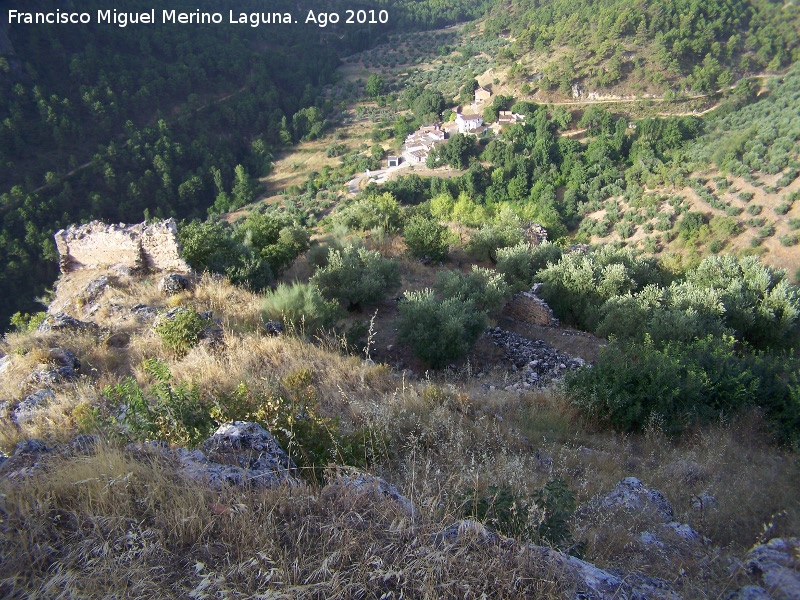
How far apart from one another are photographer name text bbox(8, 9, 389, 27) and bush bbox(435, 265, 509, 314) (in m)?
42.9

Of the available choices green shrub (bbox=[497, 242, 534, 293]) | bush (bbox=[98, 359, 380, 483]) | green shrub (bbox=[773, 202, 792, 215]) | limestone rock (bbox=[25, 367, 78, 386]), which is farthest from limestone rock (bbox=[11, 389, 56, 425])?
green shrub (bbox=[773, 202, 792, 215])

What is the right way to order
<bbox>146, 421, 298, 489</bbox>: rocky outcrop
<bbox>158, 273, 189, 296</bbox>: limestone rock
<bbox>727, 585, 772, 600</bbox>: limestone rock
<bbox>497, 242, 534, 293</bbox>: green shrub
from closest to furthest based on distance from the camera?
1. <bbox>727, 585, 772, 600</bbox>: limestone rock
2. <bbox>146, 421, 298, 489</bbox>: rocky outcrop
3. <bbox>158, 273, 189, 296</bbox>: limestone rock
4. <bbox>497, 242, 534, 293</bbox>: green shrub

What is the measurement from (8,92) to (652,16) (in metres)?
49.8

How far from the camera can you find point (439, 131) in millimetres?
40719

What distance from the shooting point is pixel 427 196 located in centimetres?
3262

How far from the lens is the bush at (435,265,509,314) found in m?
9.73

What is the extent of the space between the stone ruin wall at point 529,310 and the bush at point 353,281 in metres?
2.87

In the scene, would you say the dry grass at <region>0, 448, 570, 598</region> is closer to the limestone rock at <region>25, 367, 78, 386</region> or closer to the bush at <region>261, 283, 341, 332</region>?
the limestone rock at <region>25, 367, 78, 386</region>

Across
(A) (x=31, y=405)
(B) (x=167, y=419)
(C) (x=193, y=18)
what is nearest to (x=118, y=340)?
(A) (x=31, y=405)

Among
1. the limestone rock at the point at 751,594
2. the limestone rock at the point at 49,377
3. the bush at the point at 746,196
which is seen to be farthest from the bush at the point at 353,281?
the bush at the point at 746,196

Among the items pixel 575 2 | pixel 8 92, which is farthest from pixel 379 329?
pixel 575 2

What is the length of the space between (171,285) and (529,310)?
7.39 meters

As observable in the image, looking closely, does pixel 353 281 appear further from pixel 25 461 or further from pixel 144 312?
pixel 25 461

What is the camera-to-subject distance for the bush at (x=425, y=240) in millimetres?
13867
